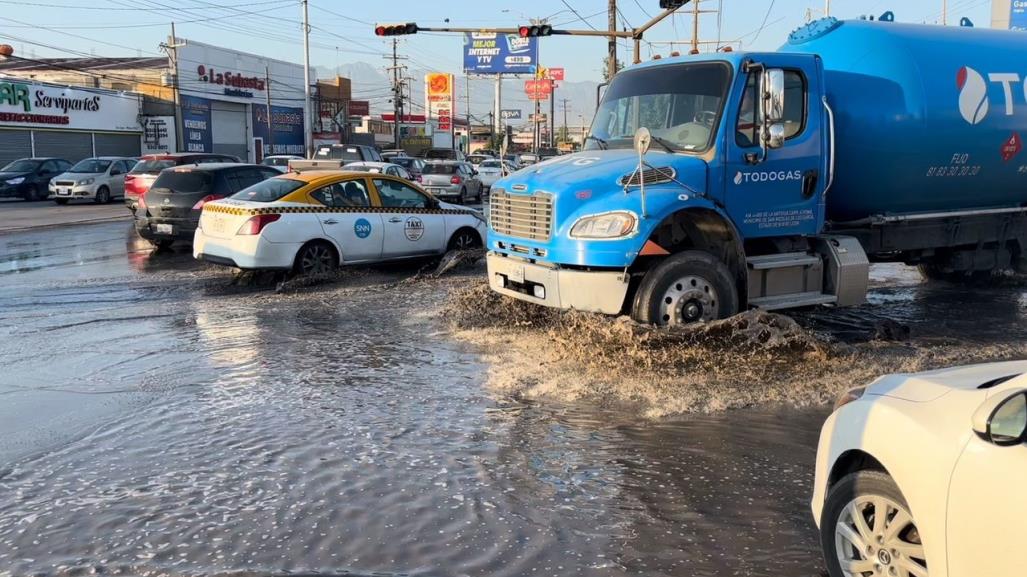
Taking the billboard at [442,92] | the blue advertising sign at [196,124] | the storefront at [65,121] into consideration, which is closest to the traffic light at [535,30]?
the storefront at [65,121]

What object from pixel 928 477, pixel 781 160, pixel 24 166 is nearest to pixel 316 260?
pixel 781 160

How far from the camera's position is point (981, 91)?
31.1 ft

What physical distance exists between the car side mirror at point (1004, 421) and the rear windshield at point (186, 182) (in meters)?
13.8

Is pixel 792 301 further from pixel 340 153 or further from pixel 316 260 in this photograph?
pixel 340 153

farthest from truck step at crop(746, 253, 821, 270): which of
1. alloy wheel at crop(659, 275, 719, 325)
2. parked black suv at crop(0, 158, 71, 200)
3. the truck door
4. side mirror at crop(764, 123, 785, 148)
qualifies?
parked black suv at crop(0, 158, 71, 200)

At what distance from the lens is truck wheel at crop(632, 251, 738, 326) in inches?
293

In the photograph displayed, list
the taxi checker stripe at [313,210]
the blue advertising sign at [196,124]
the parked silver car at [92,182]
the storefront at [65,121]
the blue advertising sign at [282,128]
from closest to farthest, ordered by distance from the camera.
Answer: the taxi checker stripe at [313,210] < the parked silver car at [92,182] < the storefront at [65,121] < the blue advertising sign at [196,124] < the blue advertising sign at [282,128]

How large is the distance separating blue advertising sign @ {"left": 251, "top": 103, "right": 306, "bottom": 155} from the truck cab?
55.2 meters

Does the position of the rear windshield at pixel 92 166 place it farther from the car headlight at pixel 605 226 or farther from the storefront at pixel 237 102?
the car headlight at pixel 605 226

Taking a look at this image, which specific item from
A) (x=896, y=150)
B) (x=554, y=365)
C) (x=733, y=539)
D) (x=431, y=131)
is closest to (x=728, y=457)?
(x=733, y=539)

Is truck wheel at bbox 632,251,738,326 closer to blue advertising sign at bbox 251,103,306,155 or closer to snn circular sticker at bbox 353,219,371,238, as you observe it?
snn circular sticker at bbox 353,219,371,238

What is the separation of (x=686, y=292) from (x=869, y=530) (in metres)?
4.30

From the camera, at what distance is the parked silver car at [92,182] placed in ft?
93.8

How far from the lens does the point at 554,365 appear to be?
7.53 metres
